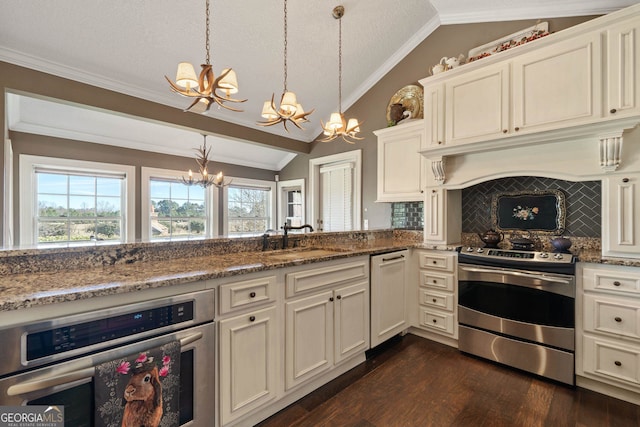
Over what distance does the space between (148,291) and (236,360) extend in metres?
0.61

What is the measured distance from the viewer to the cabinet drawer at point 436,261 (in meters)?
2.70

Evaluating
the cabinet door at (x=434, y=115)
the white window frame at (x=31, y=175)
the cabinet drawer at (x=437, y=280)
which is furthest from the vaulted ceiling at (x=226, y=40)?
the cabinet drawer at (x=437, y=280)

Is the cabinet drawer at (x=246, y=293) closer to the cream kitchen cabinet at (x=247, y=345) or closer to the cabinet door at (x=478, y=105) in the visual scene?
the cream kitchen cabinet at (x=247, y=345)

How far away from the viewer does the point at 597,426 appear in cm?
166

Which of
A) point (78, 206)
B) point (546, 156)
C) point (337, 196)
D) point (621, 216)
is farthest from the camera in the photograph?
point (337, 196)

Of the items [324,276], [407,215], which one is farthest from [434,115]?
[324,276]

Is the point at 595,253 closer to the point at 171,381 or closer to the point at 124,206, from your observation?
the point at 171,381

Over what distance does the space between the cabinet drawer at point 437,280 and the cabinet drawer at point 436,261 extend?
0.06 metres

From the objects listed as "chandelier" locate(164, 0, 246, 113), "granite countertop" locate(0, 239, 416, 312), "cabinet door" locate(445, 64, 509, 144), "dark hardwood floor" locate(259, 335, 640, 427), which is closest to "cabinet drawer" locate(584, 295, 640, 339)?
"dark hardwood floor" locate(259, 335, 640, 427)

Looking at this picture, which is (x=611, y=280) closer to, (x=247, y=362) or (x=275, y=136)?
(x=247, y=362)

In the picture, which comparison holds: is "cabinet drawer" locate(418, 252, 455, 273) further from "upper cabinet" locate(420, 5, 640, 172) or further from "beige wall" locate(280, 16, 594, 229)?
"beige wall" locate(280, 16, 594, 229)

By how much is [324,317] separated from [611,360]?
6.61ft

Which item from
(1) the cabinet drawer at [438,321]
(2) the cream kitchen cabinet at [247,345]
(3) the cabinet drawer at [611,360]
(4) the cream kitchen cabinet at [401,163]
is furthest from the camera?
(4) the cream kitchen cabinet at [401,163]

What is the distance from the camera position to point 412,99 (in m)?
3.60
